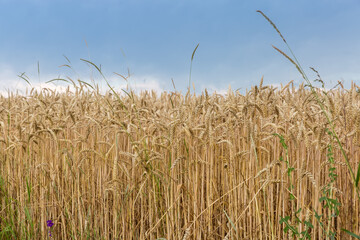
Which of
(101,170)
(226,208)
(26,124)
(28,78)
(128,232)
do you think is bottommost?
(128,232)

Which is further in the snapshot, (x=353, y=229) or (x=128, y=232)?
(x=128, y=232)

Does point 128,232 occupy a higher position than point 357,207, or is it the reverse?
point 357,207

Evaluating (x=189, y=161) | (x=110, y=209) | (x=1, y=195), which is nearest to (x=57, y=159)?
(x=110, y=209)

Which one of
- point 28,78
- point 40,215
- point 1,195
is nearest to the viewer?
point 40,215

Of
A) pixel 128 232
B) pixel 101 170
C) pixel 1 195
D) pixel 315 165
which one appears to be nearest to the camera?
pixel 315 165

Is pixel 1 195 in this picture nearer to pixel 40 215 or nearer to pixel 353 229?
pixel 40 215

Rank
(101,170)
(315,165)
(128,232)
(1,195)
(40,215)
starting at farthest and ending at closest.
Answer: (1,195)
(40,215)
(101,170)
(128,232)
(315,165)

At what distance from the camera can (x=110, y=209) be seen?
267 cm

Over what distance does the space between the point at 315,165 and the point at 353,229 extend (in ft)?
Answer: 1.36

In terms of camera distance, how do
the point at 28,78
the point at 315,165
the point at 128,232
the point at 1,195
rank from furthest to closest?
1. the point at 28,78
2. the point at 1,195
3. the point at 128,232
4. the point at 315,165

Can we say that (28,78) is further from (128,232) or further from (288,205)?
(288,205)

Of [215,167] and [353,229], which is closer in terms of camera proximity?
[353,229]

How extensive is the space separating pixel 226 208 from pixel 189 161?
468 millimetres

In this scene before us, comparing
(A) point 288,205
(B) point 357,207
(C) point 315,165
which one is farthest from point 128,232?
(B) point 357,207
